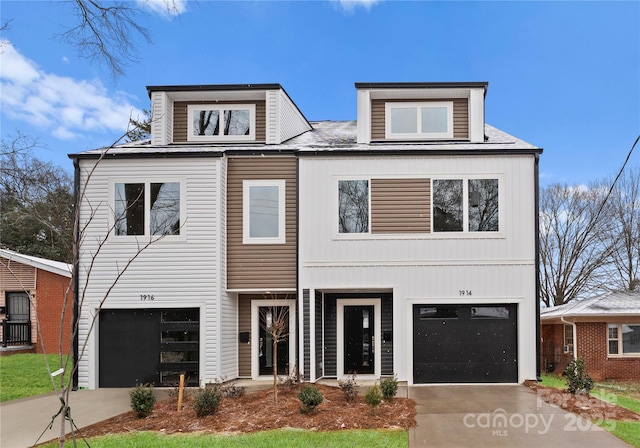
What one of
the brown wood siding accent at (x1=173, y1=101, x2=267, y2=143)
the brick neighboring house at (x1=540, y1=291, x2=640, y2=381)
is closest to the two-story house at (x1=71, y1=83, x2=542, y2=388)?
the brown wood siding accent at (x1=173, y1=101, x2=267, y2=143)

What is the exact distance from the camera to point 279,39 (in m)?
17.1

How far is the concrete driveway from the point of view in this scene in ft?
27.0

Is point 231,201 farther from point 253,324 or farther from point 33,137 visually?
point 33,137

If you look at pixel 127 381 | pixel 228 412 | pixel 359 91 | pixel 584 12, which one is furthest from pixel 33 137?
pixel 584 12

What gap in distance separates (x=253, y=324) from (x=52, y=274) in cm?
1084

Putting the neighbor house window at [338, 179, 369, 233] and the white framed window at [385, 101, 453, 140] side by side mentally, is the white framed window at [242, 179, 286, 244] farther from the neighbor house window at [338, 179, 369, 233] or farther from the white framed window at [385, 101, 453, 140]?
the white framed window at [385, 101, 453, 140]

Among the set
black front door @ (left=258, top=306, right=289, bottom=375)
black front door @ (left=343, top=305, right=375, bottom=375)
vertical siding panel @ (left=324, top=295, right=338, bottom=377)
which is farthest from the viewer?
black front door @ (left=258, top=306, right=289, bottom=375)

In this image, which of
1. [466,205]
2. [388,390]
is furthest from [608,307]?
[388,390]

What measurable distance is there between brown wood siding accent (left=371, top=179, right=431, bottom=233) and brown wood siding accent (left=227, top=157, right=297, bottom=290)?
6.78 ft

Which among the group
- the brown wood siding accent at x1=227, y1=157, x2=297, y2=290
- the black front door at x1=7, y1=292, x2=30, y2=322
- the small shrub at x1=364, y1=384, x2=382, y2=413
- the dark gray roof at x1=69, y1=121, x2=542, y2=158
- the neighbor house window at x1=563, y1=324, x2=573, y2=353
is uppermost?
the dark gray roof at x1=69, y1=121, x2=542, y2=158

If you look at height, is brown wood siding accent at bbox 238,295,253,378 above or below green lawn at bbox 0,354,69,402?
above

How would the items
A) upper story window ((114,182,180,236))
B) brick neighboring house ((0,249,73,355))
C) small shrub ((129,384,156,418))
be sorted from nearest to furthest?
small shrub ((129,384,156,418)), upper story window ((114,182,180,236)), brick neighboring house ((0,249,73,355))

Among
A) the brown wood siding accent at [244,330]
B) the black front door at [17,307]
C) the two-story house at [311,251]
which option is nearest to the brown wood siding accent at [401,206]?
the two-story house at [311,251]

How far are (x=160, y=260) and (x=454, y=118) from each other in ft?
28.2
